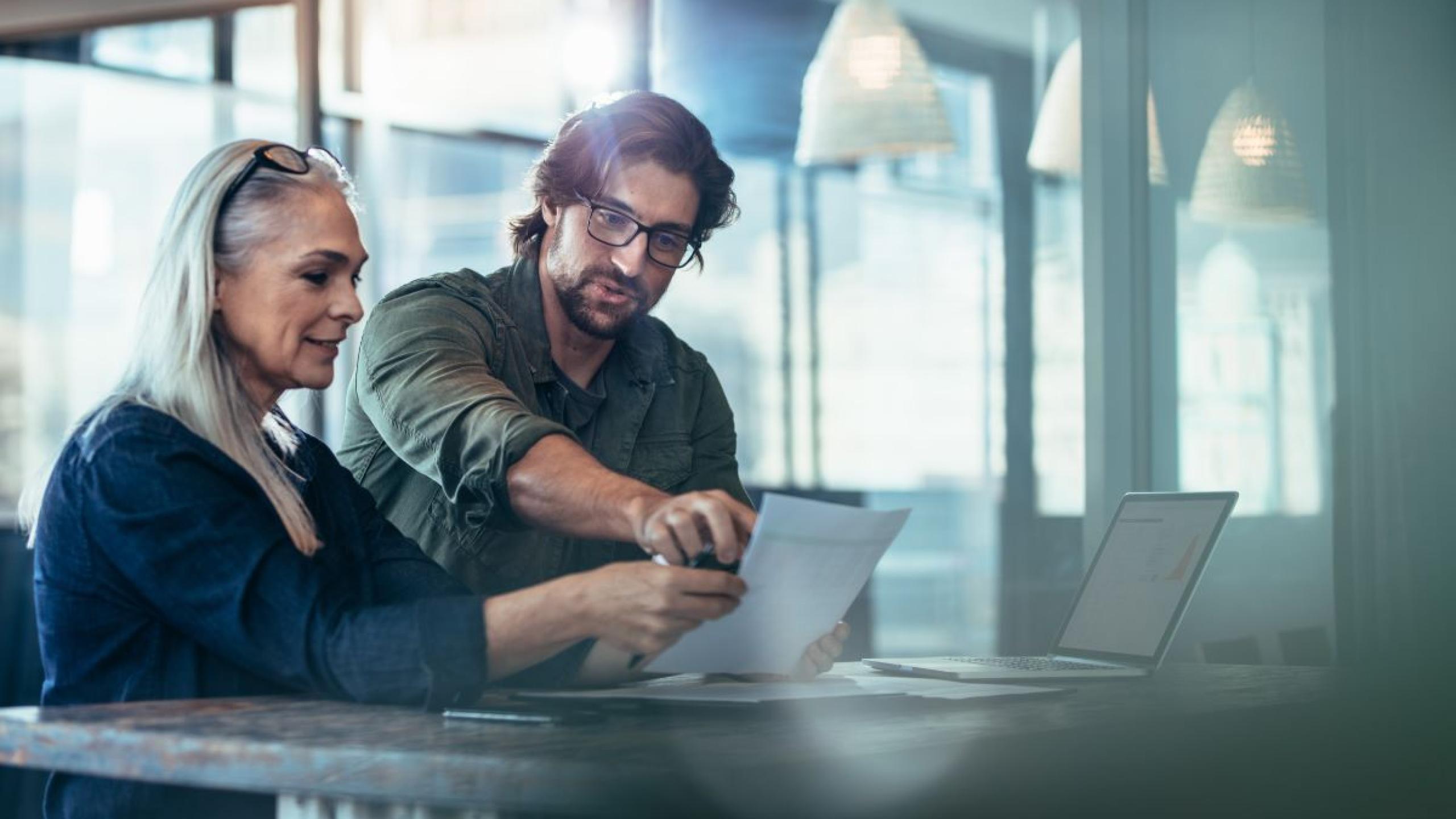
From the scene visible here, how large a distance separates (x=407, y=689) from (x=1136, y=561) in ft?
3.56

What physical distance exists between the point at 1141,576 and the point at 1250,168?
1.51 meters

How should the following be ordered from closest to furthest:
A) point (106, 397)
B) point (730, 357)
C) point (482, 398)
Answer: point (106, 397) < point (482, 398) < point (730, 357)

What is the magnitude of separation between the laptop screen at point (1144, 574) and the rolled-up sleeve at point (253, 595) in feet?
3.18

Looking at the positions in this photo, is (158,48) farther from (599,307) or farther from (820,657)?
(820,657)

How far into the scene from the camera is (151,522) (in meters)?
1.44

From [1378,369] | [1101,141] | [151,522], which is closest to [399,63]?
[1101,141]

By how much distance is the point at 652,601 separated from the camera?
1.43 m

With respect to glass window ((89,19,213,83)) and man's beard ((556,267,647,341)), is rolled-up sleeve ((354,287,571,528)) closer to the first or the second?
man's beard ((556,267,647,341))

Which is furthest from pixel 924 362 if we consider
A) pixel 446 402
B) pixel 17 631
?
pixel 446 402

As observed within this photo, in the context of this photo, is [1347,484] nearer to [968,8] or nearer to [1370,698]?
[1370,698]

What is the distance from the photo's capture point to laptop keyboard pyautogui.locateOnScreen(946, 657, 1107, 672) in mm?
2020

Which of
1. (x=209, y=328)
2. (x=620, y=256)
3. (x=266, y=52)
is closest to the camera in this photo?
(x=209, y=328)

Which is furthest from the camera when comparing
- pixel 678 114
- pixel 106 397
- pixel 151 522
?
pixel 678 114

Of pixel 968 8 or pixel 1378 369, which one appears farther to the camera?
pixel 968 8
